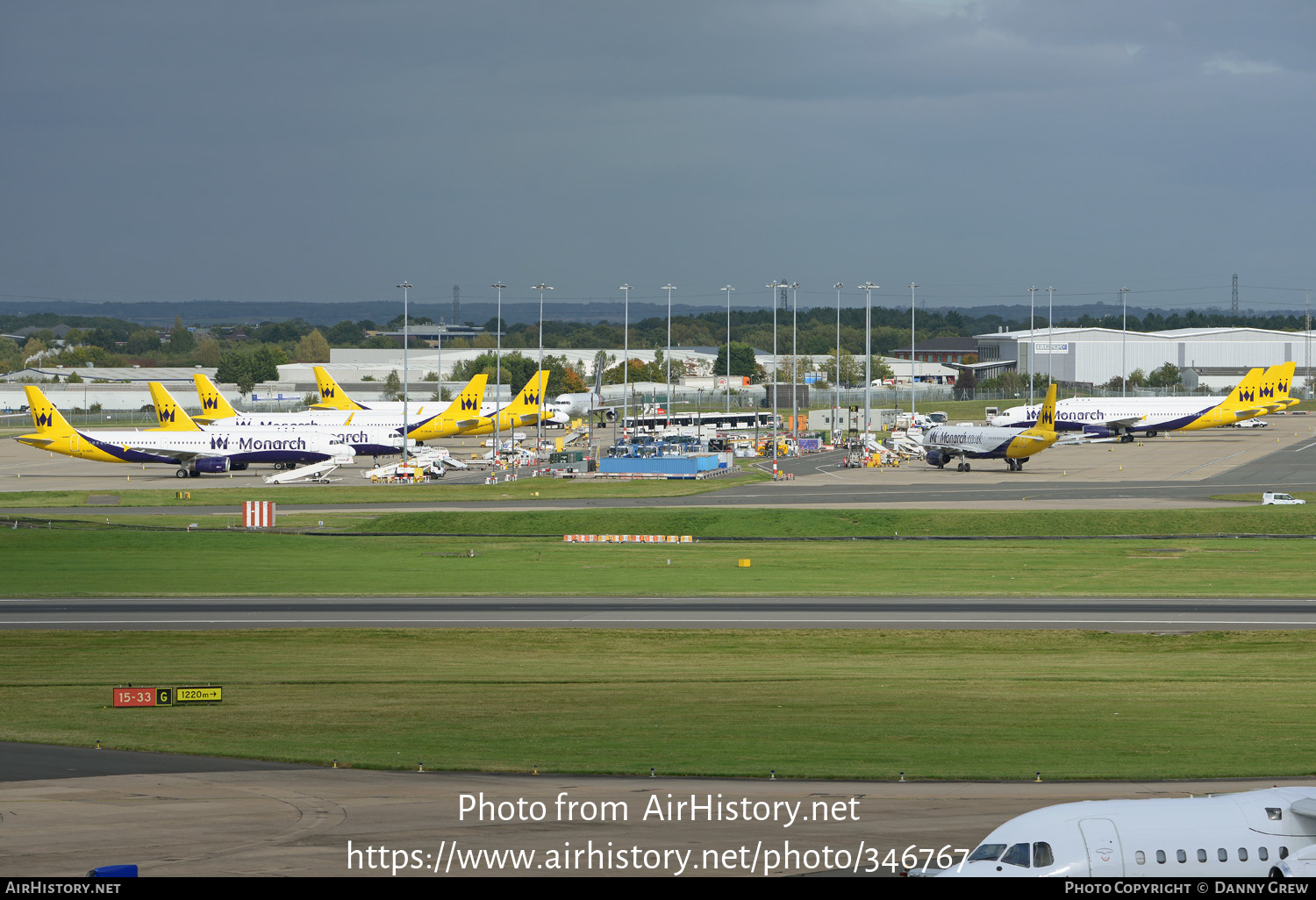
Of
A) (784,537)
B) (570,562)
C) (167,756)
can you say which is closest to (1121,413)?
(784,537)

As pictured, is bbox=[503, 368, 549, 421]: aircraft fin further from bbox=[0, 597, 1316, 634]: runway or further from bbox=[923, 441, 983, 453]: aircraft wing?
bbox=[0, 597, 1316, 634]: runway

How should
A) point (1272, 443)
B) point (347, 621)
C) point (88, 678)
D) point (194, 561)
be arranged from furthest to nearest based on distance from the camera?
1. point (1272, 443)
2. point (194, 561)
3. point (347, 621)
4. point (88, 678)

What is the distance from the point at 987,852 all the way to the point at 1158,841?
239cm

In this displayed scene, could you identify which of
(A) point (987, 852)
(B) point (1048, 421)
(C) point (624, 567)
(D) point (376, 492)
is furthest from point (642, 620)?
(B) point (1048, 421)

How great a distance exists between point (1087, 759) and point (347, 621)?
106 feet

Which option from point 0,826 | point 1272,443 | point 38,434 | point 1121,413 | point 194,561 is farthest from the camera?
point 1121,413

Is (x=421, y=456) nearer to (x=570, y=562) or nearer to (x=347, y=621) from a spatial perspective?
(x=570, y=562)

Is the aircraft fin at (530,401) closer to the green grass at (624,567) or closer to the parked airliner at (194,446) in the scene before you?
the parked airliner at (194,446)

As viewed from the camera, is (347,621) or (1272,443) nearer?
(347,621)

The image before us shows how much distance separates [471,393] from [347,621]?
98.7 meters

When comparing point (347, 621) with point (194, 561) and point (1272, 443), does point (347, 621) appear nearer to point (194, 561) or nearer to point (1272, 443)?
point (194, 561)

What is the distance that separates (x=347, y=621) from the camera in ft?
171

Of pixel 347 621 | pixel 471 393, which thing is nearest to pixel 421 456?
pixel 471 393

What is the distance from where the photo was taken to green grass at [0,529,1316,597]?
60312 mm
